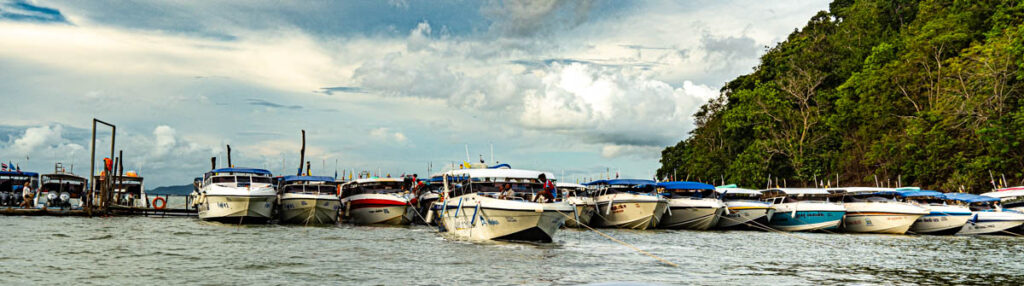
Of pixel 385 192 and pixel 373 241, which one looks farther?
pixel 385 192

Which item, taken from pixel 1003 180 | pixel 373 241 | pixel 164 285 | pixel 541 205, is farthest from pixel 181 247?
pixel 1003 180

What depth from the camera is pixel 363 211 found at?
40719 millimetres

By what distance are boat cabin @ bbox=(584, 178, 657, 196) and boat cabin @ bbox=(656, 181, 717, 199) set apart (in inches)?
24.9

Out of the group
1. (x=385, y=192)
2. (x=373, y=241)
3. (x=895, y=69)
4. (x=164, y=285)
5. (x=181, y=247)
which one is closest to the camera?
(x=164, y=285)

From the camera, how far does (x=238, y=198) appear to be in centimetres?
3688

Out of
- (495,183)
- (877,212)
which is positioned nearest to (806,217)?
(877,212)

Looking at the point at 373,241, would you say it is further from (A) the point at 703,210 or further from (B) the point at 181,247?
(A) the point at 703,210

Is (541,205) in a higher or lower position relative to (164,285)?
higher

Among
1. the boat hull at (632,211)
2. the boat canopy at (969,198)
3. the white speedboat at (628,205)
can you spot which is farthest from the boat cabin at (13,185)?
the boat canopy at (969,198)

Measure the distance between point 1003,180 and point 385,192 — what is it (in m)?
37.6

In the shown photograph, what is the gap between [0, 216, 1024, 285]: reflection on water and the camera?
1820 centimetres

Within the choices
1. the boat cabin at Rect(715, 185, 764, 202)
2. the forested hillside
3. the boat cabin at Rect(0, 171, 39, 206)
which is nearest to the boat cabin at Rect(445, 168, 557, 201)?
the boat cabin at Rect(715, 185, 764, 202)

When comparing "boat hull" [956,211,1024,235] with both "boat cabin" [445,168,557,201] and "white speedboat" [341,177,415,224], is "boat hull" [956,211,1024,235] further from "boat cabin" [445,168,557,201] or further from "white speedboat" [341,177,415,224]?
"white speedboat" [341,177,415,224]

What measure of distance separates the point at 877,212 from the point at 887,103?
77.1 ft
